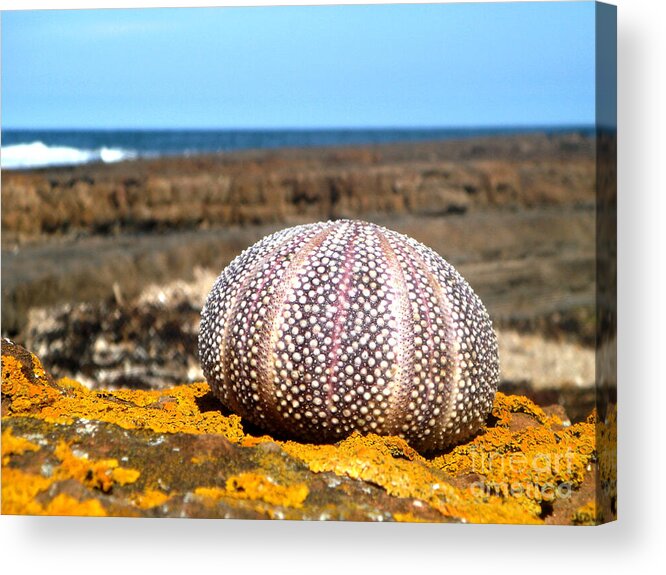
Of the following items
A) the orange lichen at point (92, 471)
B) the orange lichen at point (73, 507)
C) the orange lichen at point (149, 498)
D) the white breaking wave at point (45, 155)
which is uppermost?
the white breaking wave at point (45, 155)

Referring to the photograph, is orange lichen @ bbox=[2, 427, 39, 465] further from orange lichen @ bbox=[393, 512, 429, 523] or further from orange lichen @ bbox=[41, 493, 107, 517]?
orange lichen @ bbox=[393, 512, 429, 523]

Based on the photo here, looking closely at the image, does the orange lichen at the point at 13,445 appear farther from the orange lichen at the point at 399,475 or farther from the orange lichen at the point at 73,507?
the orange lichen at the point at 399,475

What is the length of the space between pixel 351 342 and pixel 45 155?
324cm

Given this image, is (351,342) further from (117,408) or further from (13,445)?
(13,445)

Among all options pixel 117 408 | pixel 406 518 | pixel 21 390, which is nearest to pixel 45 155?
pixel 21 390

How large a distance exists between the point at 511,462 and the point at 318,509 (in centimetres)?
125

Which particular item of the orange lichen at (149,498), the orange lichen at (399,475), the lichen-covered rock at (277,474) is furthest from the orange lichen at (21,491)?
the orange lichen at (399,475)

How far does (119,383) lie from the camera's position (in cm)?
970

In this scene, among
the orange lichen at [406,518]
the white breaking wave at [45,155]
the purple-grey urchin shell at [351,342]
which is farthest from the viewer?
the white breaking wave at [45,155]

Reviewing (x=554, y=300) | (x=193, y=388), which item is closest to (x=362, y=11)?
(x=193, y=388)

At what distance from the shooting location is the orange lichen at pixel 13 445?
6090 millimetres

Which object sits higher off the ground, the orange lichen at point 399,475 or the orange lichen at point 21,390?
the orange lichen at point 21,390

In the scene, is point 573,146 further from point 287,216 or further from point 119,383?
point 287,216

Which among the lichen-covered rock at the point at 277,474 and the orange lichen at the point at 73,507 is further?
the orange lichen at the point at 73,507
